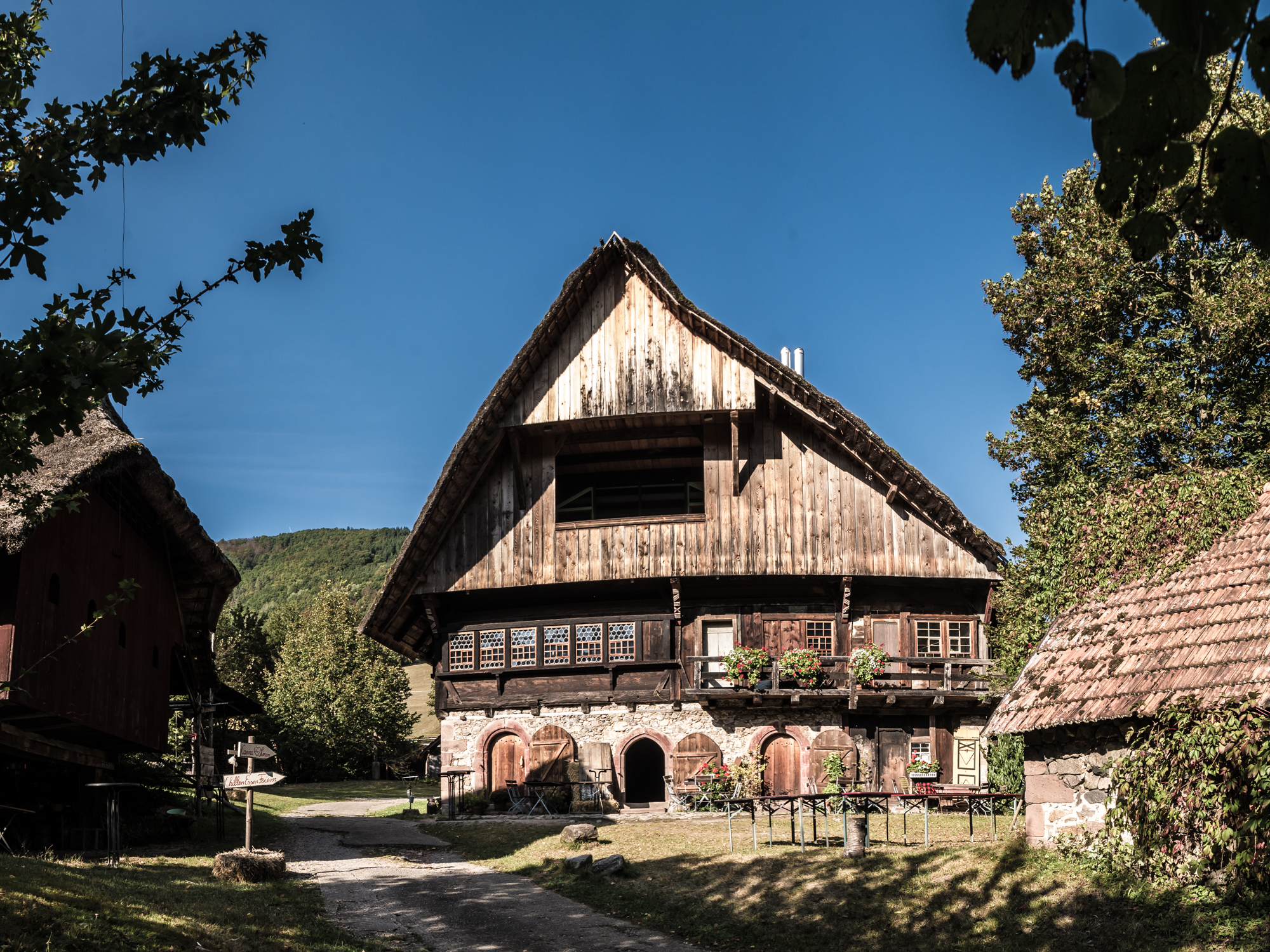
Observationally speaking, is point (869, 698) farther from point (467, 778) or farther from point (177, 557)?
point (177, 557)

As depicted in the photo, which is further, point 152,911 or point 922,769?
point 922,769

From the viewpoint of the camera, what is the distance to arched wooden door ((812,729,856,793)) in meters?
25.2

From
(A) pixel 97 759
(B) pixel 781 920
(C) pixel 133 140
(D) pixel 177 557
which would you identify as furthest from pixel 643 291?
(C) pixel 133 140

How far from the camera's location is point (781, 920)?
12.6 m

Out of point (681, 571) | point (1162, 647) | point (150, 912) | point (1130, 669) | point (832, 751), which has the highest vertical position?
point (681, 571)

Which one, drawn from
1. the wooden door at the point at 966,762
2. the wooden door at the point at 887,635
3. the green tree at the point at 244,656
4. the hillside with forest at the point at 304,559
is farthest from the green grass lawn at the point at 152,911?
the hillside with forest at the point at 304,559

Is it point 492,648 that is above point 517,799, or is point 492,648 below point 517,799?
above

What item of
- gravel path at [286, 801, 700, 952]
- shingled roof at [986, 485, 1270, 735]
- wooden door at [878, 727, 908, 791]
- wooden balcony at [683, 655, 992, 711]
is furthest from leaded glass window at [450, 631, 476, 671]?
shingled roof at [986, 485, 1270, 735]

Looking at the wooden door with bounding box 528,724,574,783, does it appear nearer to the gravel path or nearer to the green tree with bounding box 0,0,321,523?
the gravel path

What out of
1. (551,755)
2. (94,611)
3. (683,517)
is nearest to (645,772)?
(551,755)

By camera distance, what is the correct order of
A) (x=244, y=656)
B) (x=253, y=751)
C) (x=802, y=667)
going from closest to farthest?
(x=253, y=751) → (x=802, y=667) → (x=244, y=656)

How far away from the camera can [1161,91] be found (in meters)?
2.59

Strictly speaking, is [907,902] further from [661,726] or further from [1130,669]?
[661,726]

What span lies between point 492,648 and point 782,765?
733 centimetres
